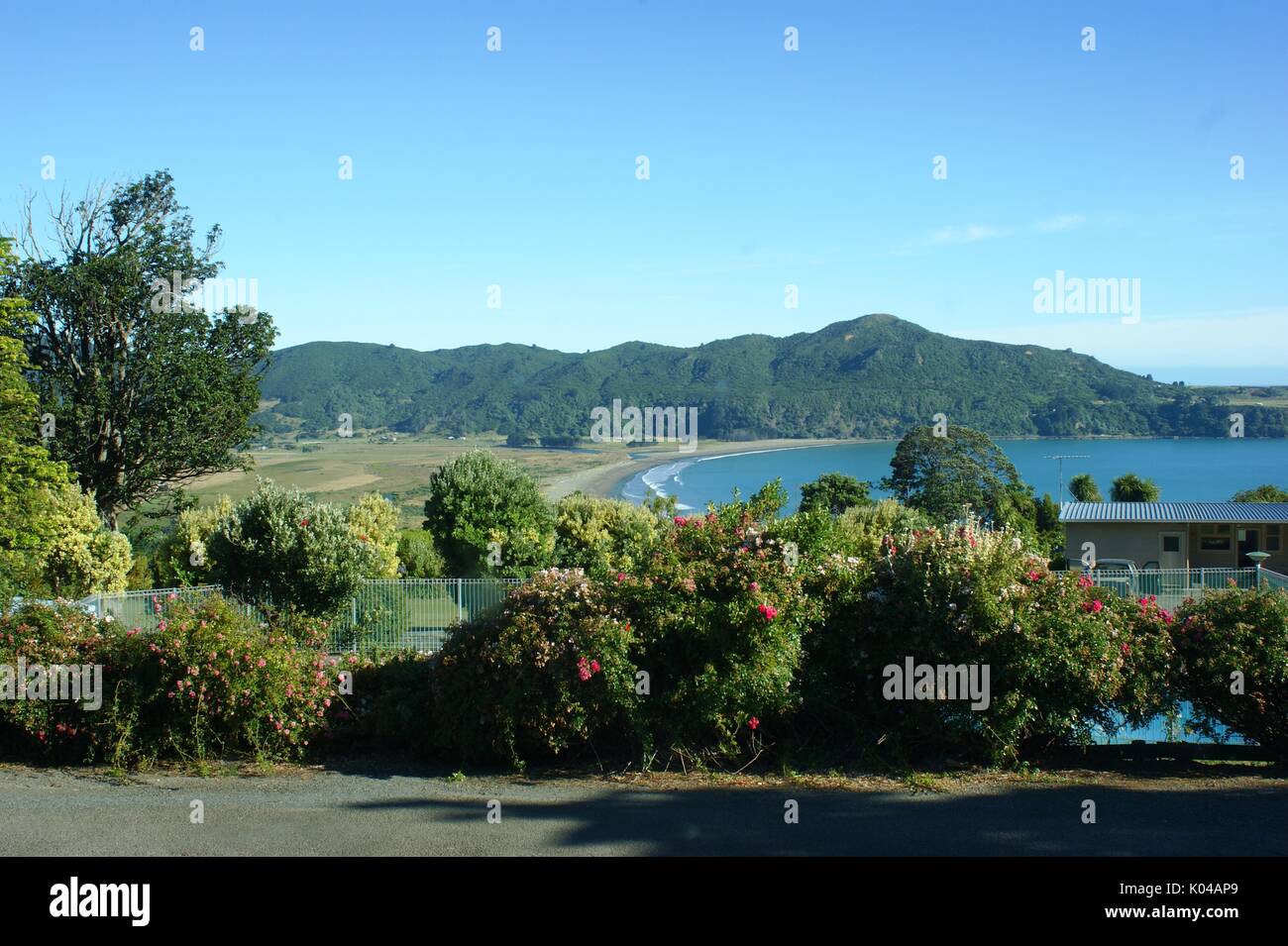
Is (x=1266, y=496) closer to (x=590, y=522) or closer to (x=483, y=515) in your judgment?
(x=590, y=522)

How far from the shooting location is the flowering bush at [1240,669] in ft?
29.0

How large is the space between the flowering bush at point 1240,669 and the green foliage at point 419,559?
27.9m

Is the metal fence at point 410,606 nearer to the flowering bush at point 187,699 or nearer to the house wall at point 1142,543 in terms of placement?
the flowering bush at point 187,699

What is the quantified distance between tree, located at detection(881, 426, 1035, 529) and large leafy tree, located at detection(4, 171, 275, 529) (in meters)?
43.3

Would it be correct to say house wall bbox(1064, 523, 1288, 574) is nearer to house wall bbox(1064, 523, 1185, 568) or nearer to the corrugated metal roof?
house wall bbox(1064, 523, 1185, 568)

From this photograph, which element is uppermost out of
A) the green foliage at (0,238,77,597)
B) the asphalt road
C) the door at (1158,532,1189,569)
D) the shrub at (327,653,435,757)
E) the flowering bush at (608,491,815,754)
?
the green foliage at (0,238,77,597)

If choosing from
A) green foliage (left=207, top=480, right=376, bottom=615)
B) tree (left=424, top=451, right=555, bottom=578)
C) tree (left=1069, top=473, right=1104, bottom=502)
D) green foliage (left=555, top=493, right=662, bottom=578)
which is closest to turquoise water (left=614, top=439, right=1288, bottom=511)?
tree (left=1069, top=473, right=1104, bottom=502)

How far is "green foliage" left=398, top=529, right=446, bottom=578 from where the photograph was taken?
35.4 metres

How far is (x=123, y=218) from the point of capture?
34688 millimetres

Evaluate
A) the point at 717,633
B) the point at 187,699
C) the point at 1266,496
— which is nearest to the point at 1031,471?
the point at 1266,496

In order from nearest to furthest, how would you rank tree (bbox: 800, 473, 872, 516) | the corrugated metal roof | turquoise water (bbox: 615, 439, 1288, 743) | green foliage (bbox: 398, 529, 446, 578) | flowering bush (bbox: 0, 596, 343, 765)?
flowering bush (bbox: 0, 596, 343, 765)
green foliage (bbox: 398, 529, 446, 578)
the corrugated metal roof
tree (bbox: 800, 473, 872, 516)
turquoise water (bbox: 615, 439, 1288, 743)

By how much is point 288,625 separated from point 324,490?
80233mm

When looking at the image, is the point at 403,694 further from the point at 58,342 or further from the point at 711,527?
the point at 58,342

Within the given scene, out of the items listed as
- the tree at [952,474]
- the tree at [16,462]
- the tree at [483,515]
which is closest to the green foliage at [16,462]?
the tree at [16,462]
